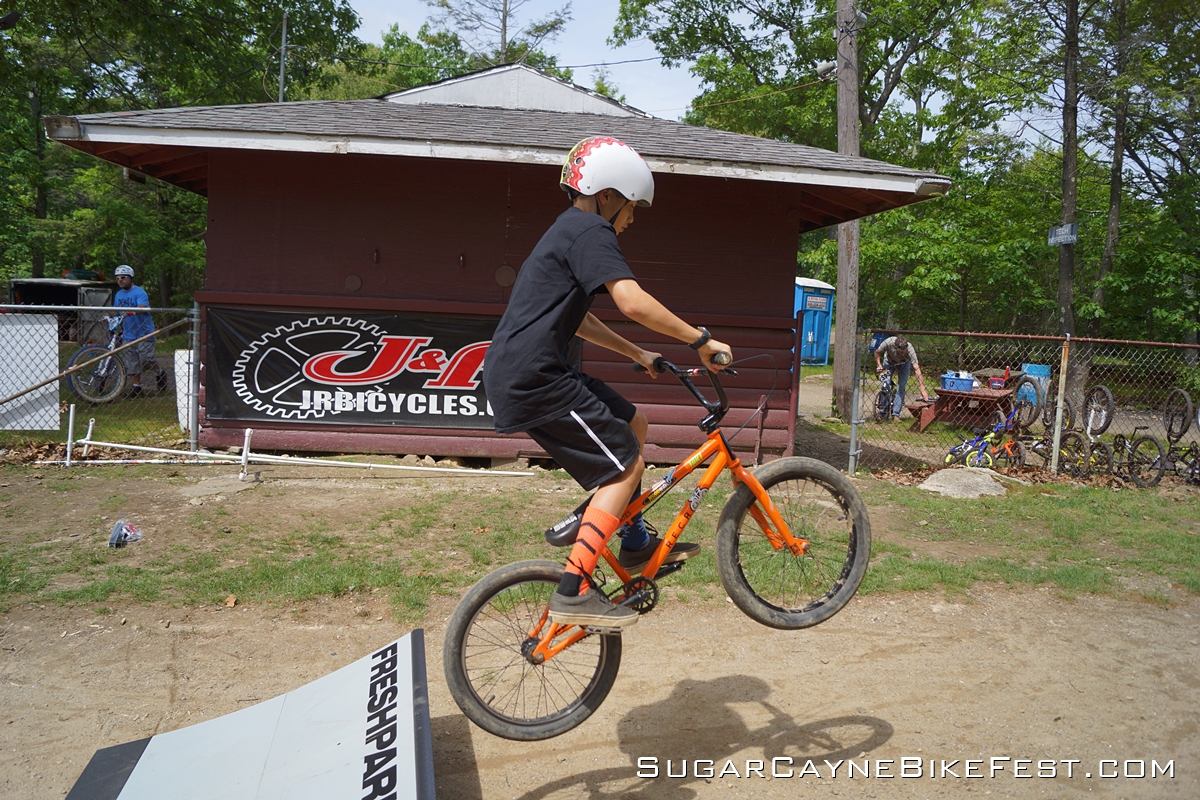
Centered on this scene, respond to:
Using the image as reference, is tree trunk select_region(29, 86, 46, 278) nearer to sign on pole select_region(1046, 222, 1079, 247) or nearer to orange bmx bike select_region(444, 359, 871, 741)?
sign on pole select_region(1046, 222, 1079, 247)

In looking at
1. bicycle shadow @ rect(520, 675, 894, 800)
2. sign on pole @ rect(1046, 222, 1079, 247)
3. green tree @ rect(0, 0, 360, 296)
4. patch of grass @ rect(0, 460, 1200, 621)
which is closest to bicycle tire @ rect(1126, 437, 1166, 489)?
patch of grass @ rect(0, 460, 1200, 621)

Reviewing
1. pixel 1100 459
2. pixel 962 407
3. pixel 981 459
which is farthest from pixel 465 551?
pixel 962 407

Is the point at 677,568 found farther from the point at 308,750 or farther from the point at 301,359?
the point at 301,359

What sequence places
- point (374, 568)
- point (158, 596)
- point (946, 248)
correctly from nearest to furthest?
point (158, 596)
point (374, 568)
point (946, 248)

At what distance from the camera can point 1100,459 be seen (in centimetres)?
1095

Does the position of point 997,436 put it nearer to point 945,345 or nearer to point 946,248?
point 945,345

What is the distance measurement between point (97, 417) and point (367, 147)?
5400mm

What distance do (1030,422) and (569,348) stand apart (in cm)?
1001

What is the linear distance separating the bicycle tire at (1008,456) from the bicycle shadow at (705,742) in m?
7.60

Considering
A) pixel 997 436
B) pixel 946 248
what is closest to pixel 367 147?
pixel 997 436

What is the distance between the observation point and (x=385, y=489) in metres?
8.60

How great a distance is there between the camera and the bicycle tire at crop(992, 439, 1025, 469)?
35.7 feet

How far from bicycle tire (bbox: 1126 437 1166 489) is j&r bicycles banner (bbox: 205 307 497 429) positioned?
8.21 metres

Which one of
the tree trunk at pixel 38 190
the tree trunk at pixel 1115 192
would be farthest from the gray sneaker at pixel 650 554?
the tree trunk at pixel 38 190
